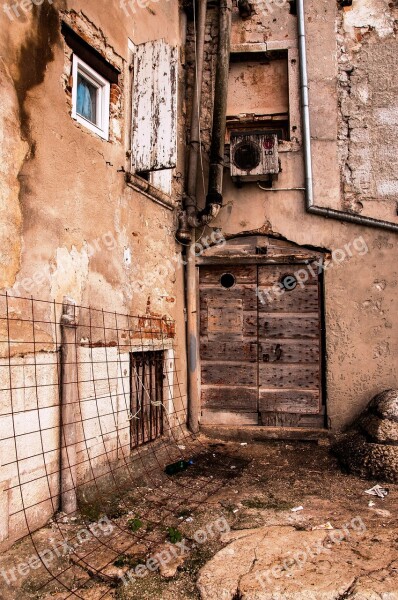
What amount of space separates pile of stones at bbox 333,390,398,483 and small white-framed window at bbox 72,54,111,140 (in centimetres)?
475

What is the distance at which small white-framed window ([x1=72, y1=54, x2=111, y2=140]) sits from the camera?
16.2 feet

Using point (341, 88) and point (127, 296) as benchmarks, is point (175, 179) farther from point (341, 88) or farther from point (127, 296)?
point (341, 88)

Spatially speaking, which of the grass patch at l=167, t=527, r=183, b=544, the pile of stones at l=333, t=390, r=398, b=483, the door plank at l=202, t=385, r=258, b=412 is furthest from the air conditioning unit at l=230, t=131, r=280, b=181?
the grass patch at l=167, t=527, r=183, b=544

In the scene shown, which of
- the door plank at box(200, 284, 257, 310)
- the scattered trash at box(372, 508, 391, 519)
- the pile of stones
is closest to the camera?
the scattered trash at box(372, 508, 391, 519)

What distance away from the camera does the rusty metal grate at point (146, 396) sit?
5.89 m

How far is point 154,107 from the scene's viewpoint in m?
5.88

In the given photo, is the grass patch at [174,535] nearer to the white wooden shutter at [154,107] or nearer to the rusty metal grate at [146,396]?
the rusty metal grate at [146,396]

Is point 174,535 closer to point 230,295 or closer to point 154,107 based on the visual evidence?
point 230,295

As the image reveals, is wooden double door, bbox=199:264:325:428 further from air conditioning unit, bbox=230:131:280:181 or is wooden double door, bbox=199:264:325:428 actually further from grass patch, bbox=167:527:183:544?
grass patch, bbox=167:527:183:544

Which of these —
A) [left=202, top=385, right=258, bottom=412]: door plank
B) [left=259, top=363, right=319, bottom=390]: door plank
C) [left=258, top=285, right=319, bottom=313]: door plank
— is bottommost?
[left=202, top=385, right=258, bottom=412]: door plank

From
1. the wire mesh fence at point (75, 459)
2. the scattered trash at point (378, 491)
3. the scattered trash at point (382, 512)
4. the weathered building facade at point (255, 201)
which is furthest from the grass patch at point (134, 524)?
the scattered trash at point (378, 491)

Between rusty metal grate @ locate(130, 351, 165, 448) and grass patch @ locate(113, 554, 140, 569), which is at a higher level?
rusty metal grate @ locate(130, 351, 165, 448)

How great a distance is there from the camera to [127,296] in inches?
223

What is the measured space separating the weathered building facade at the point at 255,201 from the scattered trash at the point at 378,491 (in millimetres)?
1822
